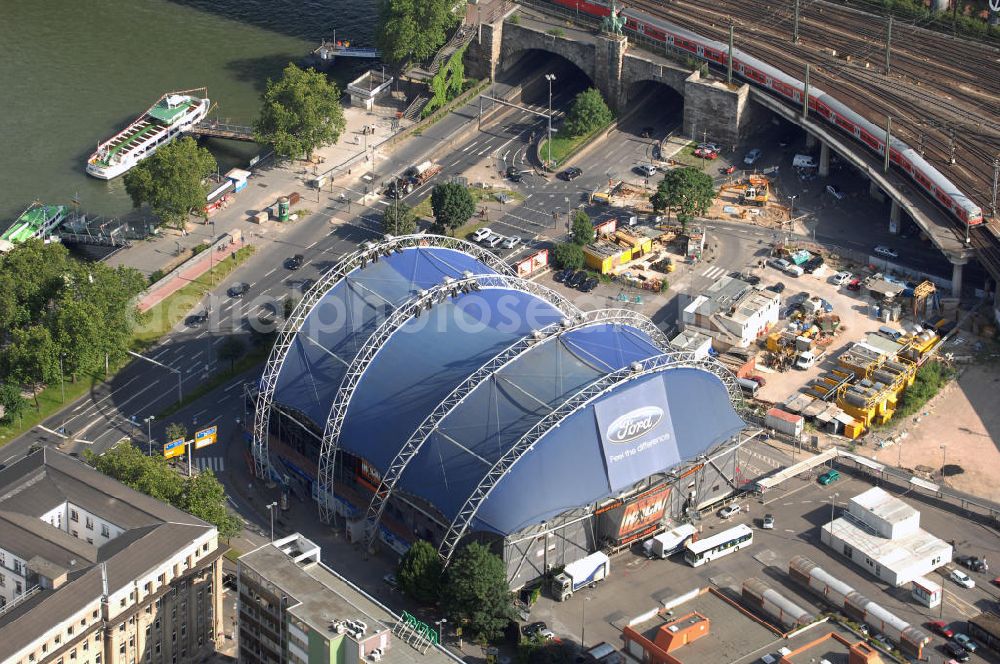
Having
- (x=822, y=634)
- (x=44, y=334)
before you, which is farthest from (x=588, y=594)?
(x=44, y=334)

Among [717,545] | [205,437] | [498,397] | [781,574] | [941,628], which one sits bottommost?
[781,574]

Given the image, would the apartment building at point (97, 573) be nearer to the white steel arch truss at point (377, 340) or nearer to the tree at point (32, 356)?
the white steel arch truss at point (377, 340)

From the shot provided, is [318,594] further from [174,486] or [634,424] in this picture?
[634,424]

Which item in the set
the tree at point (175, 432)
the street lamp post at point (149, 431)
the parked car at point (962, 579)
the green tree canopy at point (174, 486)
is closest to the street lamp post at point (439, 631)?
the green tree canopy at point (174, 486)

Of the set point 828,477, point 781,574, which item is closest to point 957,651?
point 781,574

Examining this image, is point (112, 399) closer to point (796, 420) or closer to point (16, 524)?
point (16, 524)

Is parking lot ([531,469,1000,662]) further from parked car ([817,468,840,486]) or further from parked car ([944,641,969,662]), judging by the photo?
parked car ([944,641,969,662])

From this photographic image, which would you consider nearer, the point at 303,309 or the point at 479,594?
the point at 479,594
